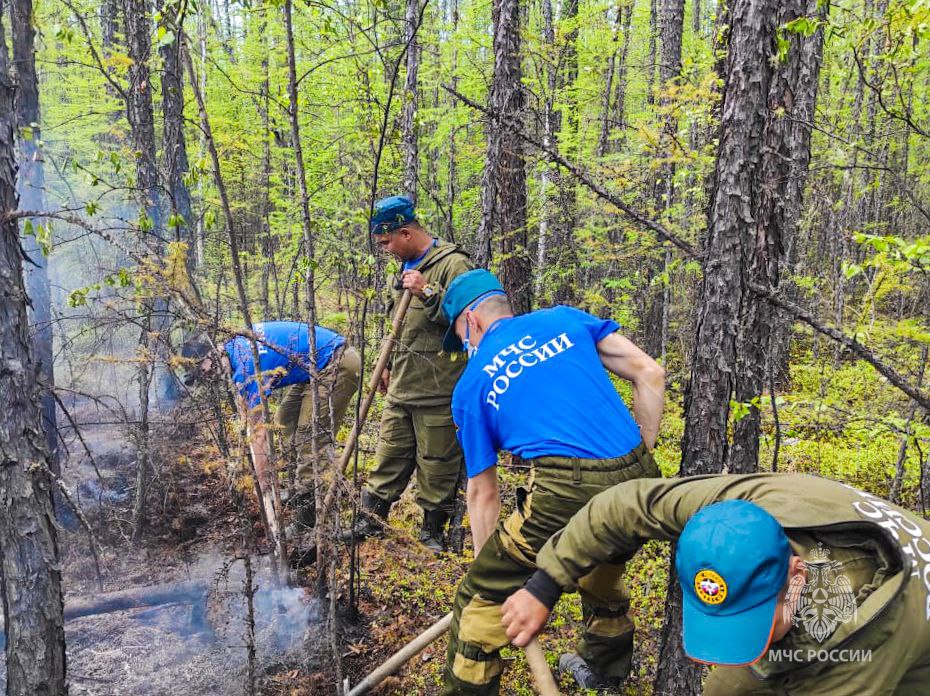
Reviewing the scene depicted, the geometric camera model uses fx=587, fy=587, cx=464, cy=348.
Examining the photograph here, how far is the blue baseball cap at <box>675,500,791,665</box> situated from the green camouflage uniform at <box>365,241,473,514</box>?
2.68m

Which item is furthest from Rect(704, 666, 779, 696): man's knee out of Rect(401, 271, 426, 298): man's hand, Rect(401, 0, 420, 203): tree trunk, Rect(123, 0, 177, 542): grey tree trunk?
Rect(401, 0, 420, 203): tree trunk

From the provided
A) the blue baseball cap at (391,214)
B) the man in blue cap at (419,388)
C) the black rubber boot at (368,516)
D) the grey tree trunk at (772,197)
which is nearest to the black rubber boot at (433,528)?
the man in blue cap at (419,388)

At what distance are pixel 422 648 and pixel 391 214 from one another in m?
2.70

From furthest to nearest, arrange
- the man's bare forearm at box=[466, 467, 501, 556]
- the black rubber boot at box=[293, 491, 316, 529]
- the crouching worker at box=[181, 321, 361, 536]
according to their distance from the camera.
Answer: the black rubber boot at box=[293, 491, 316, 529], the crouching worker at box=[181, 321, 361, 536], the man's bare forearm at box=[466, 467, 501, 556]

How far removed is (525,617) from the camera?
221 centimetres

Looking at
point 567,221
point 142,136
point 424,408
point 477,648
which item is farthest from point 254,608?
point 567,221

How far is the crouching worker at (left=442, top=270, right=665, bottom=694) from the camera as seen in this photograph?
2.54 metres

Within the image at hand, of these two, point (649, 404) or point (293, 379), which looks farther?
point (293, 379)

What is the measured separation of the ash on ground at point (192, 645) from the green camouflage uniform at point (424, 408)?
1120 millimetres

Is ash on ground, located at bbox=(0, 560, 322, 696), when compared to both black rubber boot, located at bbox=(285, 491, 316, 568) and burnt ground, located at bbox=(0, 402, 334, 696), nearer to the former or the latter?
burnt ground, located at bbox=(0, 402, 334, 696)

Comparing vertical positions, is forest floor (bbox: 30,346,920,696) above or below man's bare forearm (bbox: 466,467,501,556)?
below

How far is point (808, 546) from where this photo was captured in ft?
5.75

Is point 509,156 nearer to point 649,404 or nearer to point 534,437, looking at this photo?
point 649,404

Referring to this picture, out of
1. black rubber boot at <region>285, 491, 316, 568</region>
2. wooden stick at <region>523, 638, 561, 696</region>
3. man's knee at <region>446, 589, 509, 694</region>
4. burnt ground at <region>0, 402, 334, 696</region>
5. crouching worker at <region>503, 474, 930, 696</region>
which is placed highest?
crouching worker at <region>503, 474, 930, 696</region>
